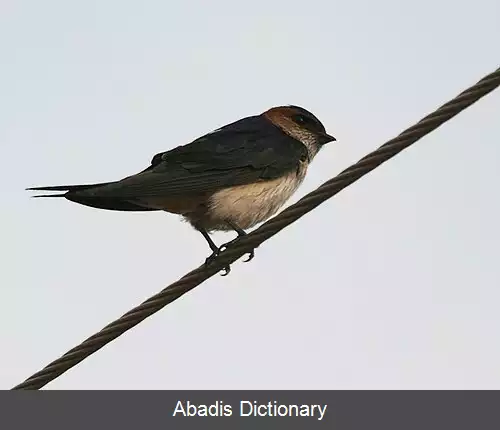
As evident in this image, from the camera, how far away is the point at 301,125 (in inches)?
271

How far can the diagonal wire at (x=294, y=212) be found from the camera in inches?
154

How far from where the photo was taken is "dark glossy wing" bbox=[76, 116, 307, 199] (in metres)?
5.46

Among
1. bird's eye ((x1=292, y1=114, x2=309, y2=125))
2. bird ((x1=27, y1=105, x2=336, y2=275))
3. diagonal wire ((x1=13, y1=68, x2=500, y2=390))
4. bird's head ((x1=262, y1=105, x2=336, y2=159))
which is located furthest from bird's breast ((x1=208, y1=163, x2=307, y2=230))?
diagonal wire ((x1=13, y1=68, x2=500, y2=390))

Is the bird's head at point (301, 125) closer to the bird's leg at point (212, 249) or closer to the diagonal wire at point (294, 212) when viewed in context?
the bird's leg at point (212, 249)

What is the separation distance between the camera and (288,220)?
14.3 ft

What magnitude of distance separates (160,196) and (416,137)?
6.38 feet

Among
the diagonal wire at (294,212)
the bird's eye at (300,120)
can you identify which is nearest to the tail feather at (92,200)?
the diagonal wire at (294,212)

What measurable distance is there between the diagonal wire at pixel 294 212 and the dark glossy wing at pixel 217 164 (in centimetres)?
109

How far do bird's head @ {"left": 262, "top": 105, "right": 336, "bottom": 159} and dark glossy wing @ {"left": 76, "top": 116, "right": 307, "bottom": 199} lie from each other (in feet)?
0.85

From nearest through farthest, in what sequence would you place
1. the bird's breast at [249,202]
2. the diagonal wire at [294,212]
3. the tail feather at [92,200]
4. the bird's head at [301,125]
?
the diagonal wire at [294,212], the tail feather at [92,200], the bird's breast at [249,202], the bird's head at [301,125]

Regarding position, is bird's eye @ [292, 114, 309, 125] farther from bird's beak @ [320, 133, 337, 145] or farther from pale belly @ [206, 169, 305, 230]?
pale belly @ [206, 169, 305, 230]

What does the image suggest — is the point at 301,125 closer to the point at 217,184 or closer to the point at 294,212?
the point at 217,184

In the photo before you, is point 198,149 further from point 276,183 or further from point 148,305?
point 148,305
